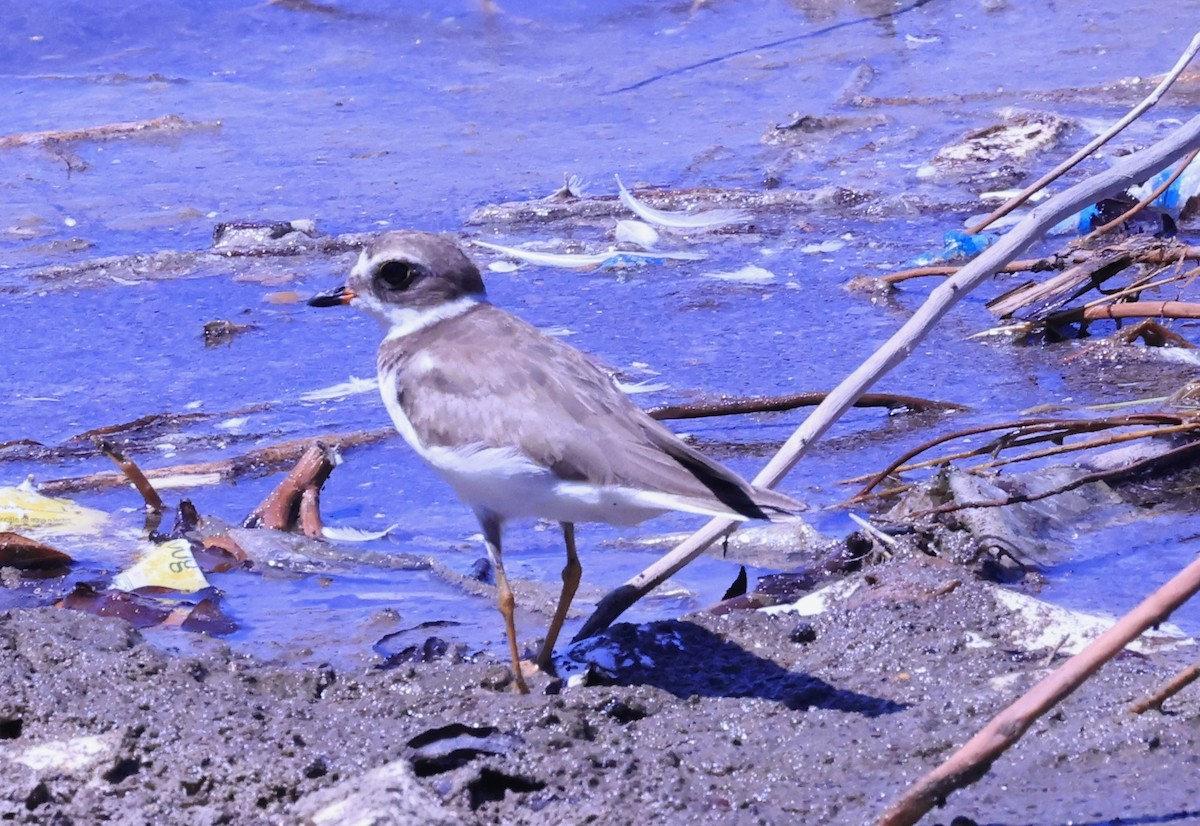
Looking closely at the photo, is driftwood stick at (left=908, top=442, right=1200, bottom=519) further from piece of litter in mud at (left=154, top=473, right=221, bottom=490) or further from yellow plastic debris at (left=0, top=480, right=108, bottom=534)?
yellow plastic debris at (left=0, top=480, right=108, bottom=534)

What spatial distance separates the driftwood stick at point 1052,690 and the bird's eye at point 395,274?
230 cm

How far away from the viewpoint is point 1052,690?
1940mm

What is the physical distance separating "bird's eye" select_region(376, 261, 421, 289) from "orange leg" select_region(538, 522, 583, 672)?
2.55 feet

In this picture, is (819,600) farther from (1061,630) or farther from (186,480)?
(186,480)

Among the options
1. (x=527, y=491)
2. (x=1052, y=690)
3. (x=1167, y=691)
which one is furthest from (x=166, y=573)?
(x=1052, y=690)

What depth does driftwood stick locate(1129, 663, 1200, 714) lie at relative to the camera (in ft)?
8.22

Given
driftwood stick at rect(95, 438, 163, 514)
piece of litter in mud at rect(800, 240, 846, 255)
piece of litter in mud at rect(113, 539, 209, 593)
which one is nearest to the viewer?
piece of litter in mud at rect(113, 539, 209, 593)

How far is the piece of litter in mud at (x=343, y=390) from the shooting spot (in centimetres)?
562

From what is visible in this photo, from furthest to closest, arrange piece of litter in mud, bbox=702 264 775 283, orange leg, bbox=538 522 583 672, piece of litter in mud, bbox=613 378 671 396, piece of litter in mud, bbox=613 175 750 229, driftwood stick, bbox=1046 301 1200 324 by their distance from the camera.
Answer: piece of litter in mud, bbox=613 175 750 229, piece of litter in mud, bbox=702 264 775 283, piece of litter in mud, bbox=613 378 671 396, driftwood stick, bbox=1046 301 1200 324, orange leg, bbox=538 522 583 672

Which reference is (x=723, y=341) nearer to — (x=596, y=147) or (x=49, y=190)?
(x=596, y=147)

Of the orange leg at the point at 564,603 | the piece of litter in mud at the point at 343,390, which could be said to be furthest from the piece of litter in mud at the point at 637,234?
the orange leg at the point at 564,603

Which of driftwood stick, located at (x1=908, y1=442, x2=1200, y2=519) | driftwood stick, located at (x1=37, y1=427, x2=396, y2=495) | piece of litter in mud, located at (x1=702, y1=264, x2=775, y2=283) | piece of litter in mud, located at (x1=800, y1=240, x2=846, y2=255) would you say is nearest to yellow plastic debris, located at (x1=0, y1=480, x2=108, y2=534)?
driftwood stick, located at (x1=37, y1=427, x2=396, y2=495)

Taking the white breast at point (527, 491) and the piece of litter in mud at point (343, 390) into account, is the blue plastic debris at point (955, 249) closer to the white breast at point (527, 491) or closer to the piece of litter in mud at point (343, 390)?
the piece of litter in mud at point (343, 390)

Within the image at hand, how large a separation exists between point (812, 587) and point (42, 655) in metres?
1.72
